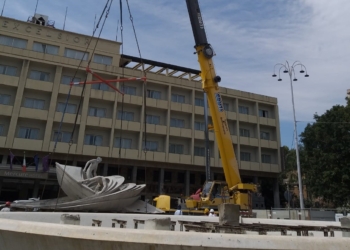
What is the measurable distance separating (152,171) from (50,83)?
1539cm

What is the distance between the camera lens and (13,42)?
111ft

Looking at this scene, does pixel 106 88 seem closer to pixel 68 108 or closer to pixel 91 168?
pixel 68 108

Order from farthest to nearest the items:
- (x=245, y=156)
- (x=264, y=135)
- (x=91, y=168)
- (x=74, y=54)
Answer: (x=264, y=135) → (x=245, y=156) → (x=74, y=54) → (x=91, y=168)

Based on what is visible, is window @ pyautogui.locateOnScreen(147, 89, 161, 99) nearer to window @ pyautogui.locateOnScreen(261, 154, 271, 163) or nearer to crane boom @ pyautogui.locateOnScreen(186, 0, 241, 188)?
window @ pyautogui.locateOnScreen(261, 154, 271, 163)

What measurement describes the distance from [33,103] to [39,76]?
3174 mm

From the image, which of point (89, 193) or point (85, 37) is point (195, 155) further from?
point (89, 193)

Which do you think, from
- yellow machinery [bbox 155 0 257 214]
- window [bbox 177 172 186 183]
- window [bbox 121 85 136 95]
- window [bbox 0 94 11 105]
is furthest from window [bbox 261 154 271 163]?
window [bbox 0 94 11 105]

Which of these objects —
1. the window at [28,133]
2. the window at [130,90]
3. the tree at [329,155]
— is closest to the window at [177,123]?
the window at [130,90]

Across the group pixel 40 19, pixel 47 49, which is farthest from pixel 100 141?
pixel 40 19

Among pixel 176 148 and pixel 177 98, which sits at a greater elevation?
pixel 177 98

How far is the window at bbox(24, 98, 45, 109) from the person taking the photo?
32.7 meters

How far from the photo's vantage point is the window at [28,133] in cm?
3173

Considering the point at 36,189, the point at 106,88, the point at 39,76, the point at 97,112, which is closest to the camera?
the point at 36,189

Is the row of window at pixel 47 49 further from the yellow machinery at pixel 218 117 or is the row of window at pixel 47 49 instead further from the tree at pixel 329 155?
the tree at pixel 329 155
